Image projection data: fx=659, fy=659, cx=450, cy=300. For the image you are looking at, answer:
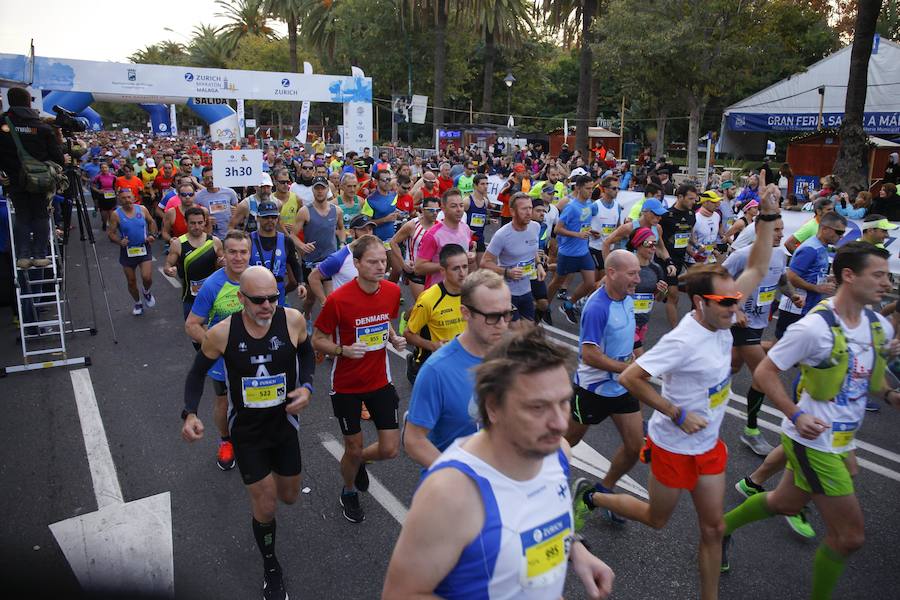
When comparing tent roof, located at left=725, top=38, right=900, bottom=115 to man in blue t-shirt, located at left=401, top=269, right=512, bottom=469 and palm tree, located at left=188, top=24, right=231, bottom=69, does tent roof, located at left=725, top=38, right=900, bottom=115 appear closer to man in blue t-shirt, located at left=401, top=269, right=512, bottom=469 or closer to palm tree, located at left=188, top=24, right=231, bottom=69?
man in blue t-shirt, located at left=401, top=269, right=512, bottom=469

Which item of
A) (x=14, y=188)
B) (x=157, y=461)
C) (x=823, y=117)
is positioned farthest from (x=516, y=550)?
(x=823, y=117)

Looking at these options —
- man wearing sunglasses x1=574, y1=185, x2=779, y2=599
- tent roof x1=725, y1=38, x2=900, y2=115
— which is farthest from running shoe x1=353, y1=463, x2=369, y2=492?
tent roof x1=725, y1=38, x2=900, y2=115

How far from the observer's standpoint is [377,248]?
4.57 meters

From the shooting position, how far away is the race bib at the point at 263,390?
3848 mm

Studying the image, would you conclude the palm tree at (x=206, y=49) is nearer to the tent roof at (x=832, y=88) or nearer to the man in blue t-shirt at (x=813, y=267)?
the tent roof at (x=832, y=88)

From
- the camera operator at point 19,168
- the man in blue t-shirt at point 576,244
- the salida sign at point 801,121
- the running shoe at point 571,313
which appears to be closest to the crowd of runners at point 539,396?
the man in blue t-shirt at point 576,244

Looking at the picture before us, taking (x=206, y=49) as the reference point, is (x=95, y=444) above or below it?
below

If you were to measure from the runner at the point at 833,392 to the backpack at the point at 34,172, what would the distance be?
8.07 meters

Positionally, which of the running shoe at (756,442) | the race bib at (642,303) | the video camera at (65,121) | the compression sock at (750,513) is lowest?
the running shoe at (756,442)

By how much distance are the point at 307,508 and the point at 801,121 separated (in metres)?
24.9

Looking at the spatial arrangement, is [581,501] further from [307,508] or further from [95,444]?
[95,444]

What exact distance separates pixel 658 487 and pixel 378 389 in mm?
2003

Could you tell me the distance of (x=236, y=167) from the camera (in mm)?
10797

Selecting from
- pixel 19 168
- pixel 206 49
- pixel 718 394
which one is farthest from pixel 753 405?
pixel 206 49
